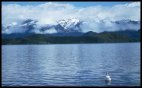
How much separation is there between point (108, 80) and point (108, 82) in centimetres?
31

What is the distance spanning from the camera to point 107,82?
2870cm

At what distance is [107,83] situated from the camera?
2869 centimetres

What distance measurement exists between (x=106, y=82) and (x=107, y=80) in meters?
0.29

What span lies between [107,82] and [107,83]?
8 cm

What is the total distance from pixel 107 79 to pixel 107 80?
0.14 metres

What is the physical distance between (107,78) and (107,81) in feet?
1.81

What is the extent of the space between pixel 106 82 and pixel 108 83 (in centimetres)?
28

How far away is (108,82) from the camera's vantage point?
Result: 1137 inches

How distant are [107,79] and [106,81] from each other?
315 mm

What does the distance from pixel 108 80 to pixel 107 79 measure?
28cm

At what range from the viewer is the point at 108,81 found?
28.8 metres

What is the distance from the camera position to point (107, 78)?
2817 cm

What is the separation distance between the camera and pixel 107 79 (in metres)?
28.4
